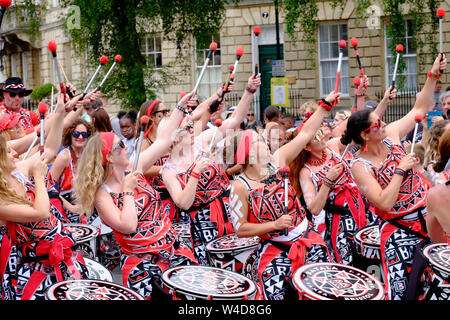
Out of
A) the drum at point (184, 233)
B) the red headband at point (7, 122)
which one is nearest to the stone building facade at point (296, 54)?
the drum at point (184, 233)

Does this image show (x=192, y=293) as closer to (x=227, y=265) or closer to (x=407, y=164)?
(x=227, y=265)

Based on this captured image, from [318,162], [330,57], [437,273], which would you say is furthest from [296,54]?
[437,273]

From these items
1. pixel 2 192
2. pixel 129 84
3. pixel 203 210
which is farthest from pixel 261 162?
pixel 129 84

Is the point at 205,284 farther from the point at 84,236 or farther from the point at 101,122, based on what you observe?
the point at 101,122

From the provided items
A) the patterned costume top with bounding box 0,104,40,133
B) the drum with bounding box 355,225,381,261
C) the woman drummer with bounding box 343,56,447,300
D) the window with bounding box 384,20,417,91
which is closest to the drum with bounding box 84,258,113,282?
the woman drummer with bounding box 343,56,447,300

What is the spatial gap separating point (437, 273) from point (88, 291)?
1.98 meters

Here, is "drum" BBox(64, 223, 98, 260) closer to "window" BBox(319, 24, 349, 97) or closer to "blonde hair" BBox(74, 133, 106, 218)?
"blonde hair" BBox(74, 133, 106, 218)

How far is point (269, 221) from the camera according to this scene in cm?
500

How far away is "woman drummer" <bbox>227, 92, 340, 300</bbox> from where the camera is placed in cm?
490

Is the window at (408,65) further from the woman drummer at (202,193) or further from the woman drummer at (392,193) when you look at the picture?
the woman drummer at (392,193)

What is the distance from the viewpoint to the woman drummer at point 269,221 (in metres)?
4.90
